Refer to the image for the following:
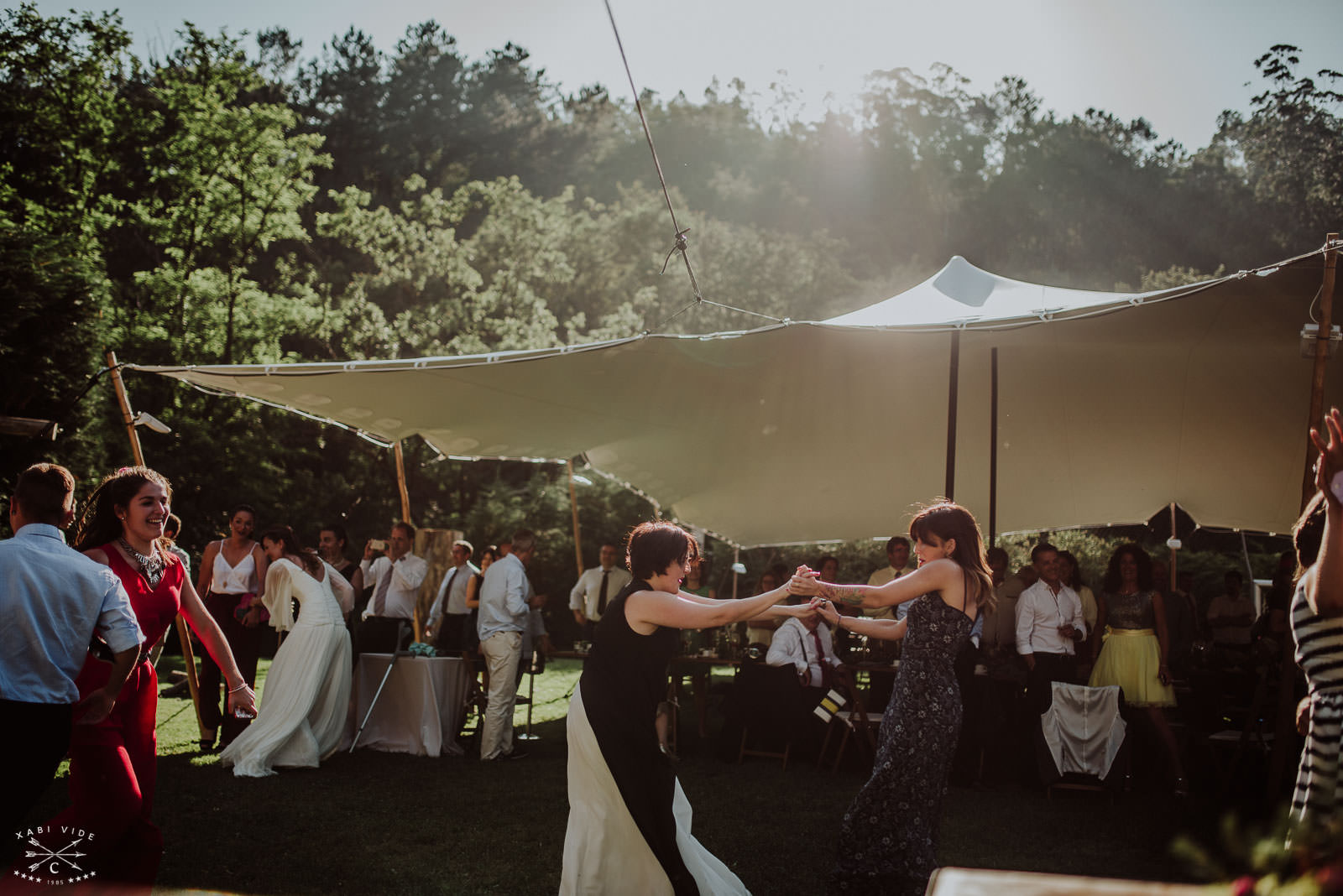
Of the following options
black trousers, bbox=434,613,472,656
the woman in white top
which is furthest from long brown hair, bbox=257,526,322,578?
black trousers, bbox=434,613,472,656

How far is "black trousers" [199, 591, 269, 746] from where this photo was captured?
7.30 m

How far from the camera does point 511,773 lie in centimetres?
695

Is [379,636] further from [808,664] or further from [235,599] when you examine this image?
[808,664]

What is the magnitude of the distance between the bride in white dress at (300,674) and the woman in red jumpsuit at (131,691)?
3.28 metres

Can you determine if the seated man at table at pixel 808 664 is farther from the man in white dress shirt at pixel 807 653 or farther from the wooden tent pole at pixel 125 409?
the wooden tent pole at pixel 125 409

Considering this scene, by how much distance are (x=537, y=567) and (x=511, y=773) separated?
40.3 feet

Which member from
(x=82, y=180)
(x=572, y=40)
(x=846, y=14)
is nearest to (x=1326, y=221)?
(x=846, y=14)

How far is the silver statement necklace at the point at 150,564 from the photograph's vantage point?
3.40 m

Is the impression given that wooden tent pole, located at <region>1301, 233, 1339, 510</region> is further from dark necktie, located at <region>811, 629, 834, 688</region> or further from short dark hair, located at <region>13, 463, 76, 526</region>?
short dark hair, located at <region>13, 463, 76, 526</region>

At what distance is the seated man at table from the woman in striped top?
5.21 m

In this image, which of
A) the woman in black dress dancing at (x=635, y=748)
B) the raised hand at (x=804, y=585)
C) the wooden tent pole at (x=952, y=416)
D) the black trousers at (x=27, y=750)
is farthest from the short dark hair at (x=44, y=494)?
the wooden tent pole at (x=952, y=416)

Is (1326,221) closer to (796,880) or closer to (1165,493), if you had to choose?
(1165,493)

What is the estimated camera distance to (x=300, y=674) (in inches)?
271

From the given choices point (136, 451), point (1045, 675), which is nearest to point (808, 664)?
point (1045, 675)
